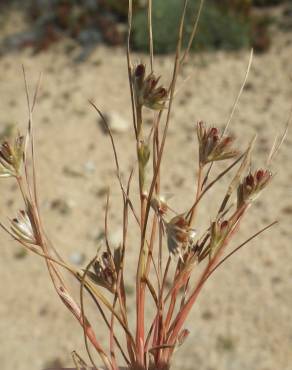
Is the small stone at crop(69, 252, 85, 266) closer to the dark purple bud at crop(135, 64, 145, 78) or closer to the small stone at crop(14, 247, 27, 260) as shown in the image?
the small stone at crop(14, 247, 27, 260)

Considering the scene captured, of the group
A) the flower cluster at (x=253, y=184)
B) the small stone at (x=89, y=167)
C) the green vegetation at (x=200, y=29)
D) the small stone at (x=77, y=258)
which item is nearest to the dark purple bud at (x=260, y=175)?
the flower cluster at (x=253, y=184)

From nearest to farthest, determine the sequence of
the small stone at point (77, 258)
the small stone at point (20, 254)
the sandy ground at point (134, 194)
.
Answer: the sandy ground at point (134, 194) < the small stone at point (77, 258) < the small stone at point (20, 254)

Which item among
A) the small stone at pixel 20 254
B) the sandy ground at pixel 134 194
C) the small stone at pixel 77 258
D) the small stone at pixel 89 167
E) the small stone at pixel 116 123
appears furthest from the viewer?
the small stone at pixel 116 123

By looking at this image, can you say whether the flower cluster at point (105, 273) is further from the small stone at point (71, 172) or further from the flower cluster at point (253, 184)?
the small stone at point (71, 172)

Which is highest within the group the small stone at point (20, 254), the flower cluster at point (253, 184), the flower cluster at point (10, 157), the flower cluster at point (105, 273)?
the small stone at point (20, 254)

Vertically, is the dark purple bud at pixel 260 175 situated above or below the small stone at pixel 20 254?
below

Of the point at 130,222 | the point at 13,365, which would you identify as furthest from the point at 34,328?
the point at 130,222

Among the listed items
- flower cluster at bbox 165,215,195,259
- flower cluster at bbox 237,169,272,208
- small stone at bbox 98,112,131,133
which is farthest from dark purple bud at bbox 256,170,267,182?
small stone at bbox 98,112,131,133
